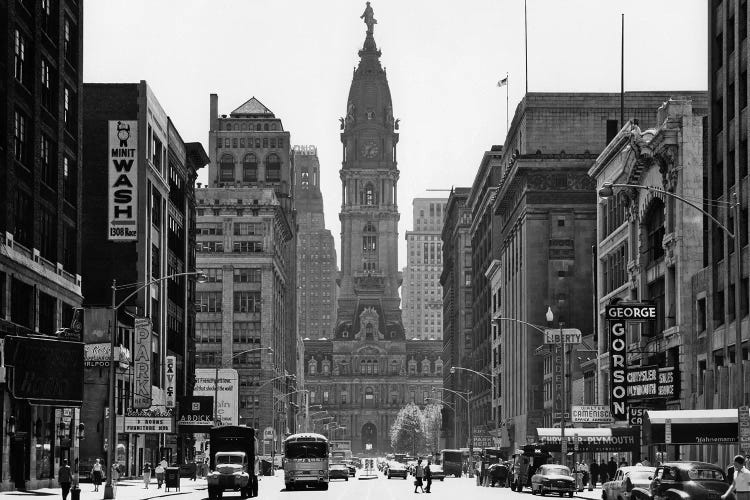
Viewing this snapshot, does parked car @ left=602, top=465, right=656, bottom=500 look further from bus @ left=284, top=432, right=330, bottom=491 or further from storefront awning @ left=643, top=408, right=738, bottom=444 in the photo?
bus @ left=284, top=432, right=330, bottom=491

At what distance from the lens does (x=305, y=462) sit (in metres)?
79.4

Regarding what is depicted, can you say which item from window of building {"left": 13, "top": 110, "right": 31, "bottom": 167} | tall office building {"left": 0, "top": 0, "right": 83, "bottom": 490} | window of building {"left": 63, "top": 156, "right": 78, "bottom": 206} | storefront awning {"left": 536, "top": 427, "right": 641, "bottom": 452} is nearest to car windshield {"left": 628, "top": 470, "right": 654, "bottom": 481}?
storefront awning {"left": 536, "top": 427, "right": 641, "bottom": 452}

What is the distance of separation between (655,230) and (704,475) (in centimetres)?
4500

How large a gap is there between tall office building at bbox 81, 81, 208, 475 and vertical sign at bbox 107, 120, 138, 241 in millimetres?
63

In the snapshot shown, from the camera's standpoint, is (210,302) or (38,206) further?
(210,302)

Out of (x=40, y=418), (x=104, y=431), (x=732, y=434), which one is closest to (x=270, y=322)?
(x=104, y=431)

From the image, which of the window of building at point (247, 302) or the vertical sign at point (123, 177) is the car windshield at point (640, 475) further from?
the window of building at point (247, 302)

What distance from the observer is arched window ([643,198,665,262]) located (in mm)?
80000

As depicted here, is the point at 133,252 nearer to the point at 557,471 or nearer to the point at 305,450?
the point at 305,450

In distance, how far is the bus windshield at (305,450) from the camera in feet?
261

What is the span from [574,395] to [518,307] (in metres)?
22.3

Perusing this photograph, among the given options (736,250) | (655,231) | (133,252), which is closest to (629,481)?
(736,250)

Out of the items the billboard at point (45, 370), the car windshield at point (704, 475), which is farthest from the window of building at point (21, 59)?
the car windshield at point (704, 475)

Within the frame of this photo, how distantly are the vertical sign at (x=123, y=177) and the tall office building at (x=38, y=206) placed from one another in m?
12.8
